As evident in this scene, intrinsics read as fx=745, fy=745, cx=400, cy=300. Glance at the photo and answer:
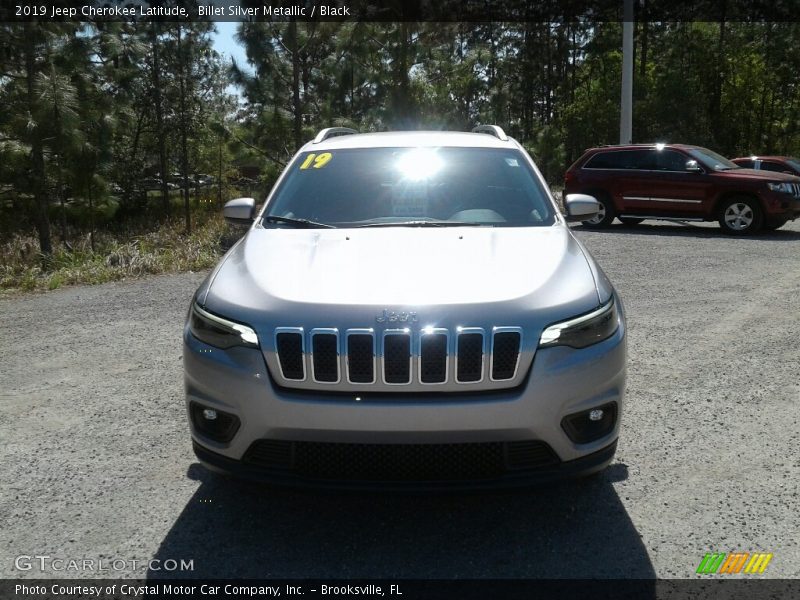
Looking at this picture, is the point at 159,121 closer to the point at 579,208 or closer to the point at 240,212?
the point at 240,212

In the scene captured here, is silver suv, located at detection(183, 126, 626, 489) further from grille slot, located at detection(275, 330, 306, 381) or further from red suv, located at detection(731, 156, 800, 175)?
red suv, located at detection(731, 156, 800, 175)

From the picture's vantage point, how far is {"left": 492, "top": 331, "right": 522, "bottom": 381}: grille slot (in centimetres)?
273

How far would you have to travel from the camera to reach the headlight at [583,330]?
2.80 metres

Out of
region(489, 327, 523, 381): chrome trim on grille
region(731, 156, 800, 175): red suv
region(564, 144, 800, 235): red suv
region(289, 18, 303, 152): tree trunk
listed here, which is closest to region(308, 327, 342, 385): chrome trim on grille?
region(489, 327, 523, 381): chrome trim on grille

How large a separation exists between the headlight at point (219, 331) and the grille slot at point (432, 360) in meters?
0.64

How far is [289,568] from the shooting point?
2.80 m

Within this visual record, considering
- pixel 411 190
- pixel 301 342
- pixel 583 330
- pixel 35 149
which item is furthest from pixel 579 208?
pixel 35 149

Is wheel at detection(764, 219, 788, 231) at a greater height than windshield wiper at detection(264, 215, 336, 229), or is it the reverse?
windshield wiper at detection(264, 215, 336, 229)

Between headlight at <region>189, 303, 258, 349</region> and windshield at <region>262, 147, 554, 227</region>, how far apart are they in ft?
3.51

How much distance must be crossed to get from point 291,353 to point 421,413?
54 centimetres

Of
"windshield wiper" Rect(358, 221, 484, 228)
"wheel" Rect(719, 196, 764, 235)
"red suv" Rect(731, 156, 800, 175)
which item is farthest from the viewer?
"red suv" Rect(731, 156, 800, 175)

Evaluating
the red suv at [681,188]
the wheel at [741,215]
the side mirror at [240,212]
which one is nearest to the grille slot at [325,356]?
the side mirror at [240,212]

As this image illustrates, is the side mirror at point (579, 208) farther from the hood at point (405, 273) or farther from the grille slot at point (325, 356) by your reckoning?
the grille slot at point (325, 356)

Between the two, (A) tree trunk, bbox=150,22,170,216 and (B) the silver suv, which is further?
(A) tree trunk, bbox=150,22,170,216
